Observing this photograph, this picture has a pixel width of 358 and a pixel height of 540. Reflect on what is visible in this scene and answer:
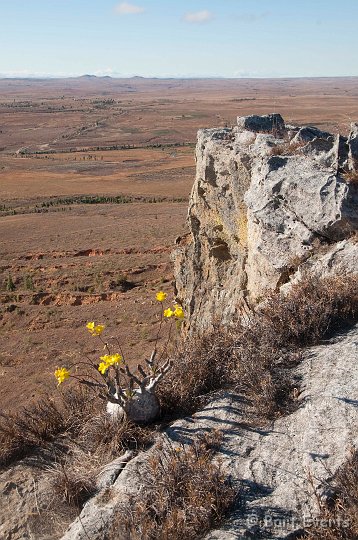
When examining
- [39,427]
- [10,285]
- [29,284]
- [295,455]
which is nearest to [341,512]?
[295,455]

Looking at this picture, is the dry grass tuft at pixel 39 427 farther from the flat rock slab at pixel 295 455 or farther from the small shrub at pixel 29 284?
the small shrub at pixel 29 284

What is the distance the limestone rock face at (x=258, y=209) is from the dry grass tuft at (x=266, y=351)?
1.17 m

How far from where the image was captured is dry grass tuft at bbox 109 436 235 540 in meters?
3.19

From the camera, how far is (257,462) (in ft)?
12.1

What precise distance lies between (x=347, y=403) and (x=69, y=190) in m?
46.4

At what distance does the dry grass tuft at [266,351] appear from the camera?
14.1 ft

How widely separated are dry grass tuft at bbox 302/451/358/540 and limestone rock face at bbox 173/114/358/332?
294 centimetres

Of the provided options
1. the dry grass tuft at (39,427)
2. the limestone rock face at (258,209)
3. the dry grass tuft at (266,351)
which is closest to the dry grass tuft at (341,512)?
the dry grass tuft at (266,351)

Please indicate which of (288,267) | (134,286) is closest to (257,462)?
(288,267)

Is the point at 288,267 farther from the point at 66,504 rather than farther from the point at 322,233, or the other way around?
the point at 66,504

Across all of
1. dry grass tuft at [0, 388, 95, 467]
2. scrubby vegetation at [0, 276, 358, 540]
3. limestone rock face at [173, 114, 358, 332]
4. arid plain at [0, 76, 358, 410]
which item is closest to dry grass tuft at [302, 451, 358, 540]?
scrubby vegetation at [0, 276, 358, 540]

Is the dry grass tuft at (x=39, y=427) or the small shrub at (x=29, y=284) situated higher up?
the dry grass tuft at (x=39, y=427)

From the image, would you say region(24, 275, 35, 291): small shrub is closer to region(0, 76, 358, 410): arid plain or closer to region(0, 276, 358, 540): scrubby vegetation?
region(0, 76, 358, 410): arid plain

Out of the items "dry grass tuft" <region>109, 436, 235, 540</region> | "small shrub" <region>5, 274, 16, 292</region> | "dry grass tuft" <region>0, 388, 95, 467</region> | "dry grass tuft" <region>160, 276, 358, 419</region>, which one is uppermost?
"dry grass tuft" <region>160, 276, 358, 419</region>
